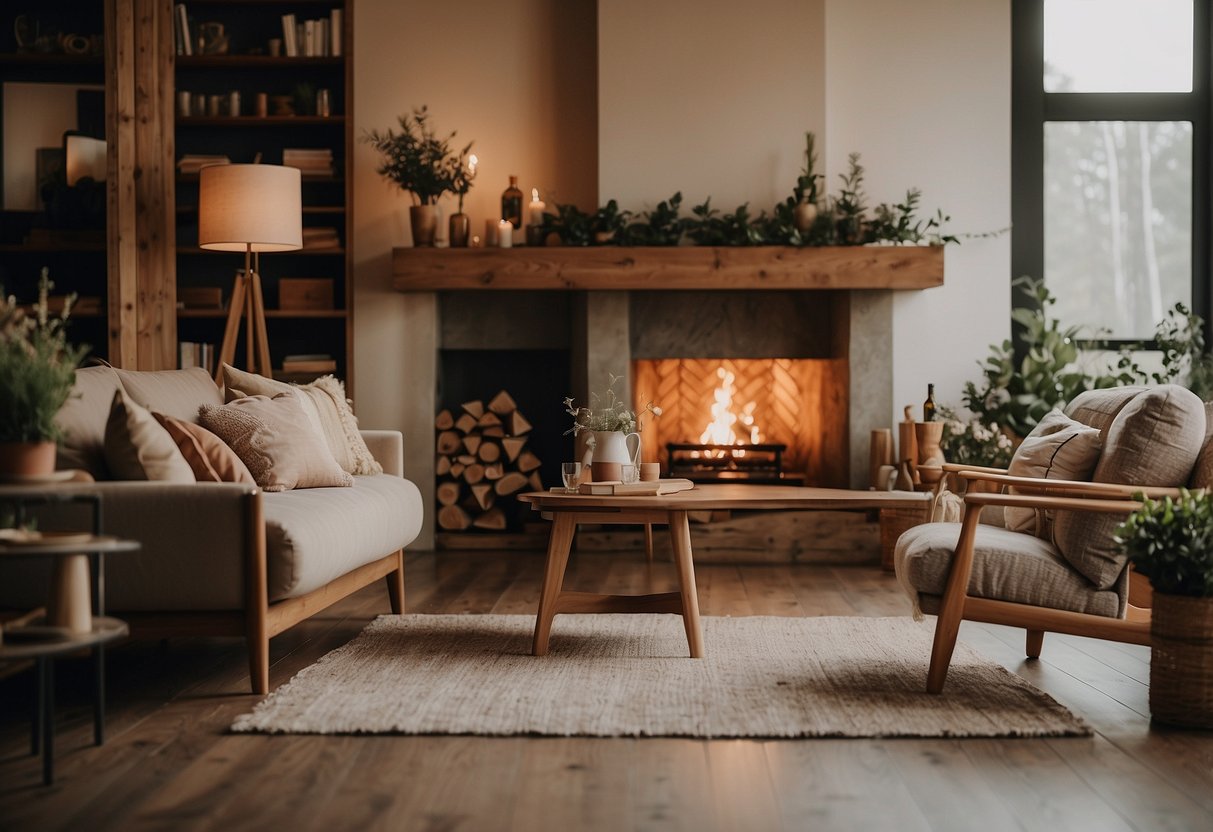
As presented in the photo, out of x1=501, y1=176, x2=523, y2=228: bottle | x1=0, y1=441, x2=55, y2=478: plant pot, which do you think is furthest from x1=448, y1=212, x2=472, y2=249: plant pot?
x1=0, y1=441, x2=55, y2=478: plant pot

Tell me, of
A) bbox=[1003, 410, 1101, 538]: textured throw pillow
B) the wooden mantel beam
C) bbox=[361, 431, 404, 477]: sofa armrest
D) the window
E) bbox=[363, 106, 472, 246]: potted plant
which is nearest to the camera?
bbox=[1003, 410, 1101, 538]: textured throw pillow

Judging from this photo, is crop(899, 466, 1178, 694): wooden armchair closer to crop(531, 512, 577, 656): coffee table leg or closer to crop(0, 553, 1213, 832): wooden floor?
crop(0, 553, 1213, 832): wooden floor

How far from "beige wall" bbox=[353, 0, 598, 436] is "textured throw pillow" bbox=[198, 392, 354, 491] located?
213cm

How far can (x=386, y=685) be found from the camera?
2.92m

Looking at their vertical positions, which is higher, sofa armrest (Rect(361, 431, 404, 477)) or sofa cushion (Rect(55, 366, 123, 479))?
sofa cushion (Rect(55, 366, 123, 479))

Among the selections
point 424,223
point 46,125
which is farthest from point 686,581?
point 46,125

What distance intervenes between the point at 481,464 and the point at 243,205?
5.96 ft

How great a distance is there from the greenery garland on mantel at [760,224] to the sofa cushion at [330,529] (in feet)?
6.49

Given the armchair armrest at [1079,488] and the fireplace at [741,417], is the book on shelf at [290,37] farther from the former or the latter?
the armchair armrest at [1079,488]

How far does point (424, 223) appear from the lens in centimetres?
554

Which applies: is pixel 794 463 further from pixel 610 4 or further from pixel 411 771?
pixel 411 771

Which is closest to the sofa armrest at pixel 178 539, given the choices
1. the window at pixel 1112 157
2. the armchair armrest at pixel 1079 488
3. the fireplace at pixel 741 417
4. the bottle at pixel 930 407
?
the armchair armrest at pixel 1079 488

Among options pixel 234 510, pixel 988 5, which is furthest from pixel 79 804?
pixel 988 5

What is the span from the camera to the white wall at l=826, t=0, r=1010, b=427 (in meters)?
5.78
